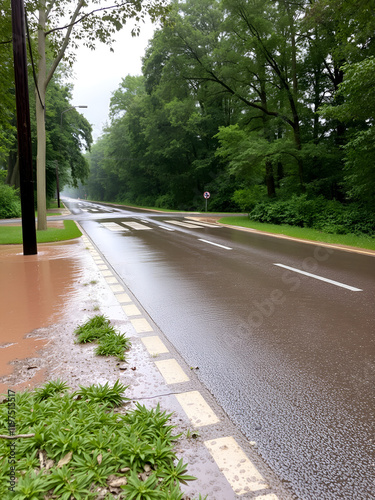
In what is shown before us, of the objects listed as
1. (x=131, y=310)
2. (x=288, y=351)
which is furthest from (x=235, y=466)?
(x=131, y=310)

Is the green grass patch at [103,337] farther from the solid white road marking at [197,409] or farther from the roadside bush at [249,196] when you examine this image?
the roadside bush at [249,196]

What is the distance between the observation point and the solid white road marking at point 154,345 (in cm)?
362

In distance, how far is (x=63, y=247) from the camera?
11594mm

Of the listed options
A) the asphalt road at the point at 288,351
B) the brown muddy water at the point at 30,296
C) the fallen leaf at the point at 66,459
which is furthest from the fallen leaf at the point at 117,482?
the brown muddy water at the point at 30,296

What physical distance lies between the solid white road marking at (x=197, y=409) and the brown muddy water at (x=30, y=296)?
→ 1.31 metres

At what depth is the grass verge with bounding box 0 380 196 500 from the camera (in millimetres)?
1811

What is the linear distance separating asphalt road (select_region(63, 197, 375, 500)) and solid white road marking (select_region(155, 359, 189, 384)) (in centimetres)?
16

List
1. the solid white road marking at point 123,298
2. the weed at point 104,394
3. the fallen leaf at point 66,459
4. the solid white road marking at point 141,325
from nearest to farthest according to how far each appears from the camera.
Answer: the fallen leaf at point 66,459, the weed at point 104,394, the solid white road marking at point 141,325, the solid white road marking at point 123,298

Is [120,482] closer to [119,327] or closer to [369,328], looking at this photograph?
[119,327]

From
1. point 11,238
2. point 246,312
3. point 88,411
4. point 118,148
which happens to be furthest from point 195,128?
point 88,411

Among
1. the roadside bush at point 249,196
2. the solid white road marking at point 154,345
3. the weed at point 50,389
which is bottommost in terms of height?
the solid white road marking at point 154,345

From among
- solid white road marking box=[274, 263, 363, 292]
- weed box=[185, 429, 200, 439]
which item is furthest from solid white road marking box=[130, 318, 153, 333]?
solid white road marking box=[274, 263, 363, 292]

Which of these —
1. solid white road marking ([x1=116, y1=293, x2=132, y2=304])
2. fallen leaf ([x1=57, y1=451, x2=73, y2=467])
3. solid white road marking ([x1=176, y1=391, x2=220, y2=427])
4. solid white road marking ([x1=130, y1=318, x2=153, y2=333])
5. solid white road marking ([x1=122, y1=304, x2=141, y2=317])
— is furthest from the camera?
solid white road marking ([x1=116, y1=293, x2=132, y2=304])

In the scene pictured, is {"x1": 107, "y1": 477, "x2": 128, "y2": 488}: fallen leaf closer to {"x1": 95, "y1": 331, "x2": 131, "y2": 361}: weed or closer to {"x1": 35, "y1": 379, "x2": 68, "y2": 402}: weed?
{"x1": 35, "y1": 379, "x2": 68, "y2": 402}: weed
